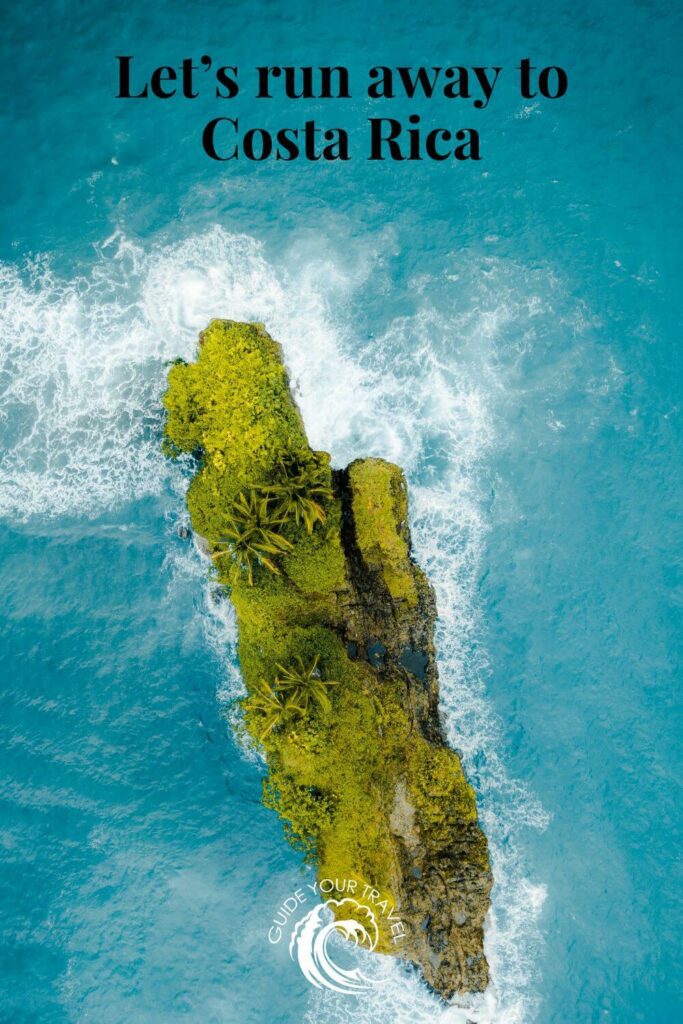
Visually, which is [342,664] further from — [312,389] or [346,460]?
[312,389]

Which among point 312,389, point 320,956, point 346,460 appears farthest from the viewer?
point 312,389

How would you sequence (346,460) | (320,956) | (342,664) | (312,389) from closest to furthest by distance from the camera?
(342,664) < (320,956) < (346,460) < (312,389)

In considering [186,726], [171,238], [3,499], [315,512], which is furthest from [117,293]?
[186,726]

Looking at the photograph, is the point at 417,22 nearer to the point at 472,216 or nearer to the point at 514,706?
the point at 472,216

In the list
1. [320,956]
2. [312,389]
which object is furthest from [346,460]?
[320,956]
